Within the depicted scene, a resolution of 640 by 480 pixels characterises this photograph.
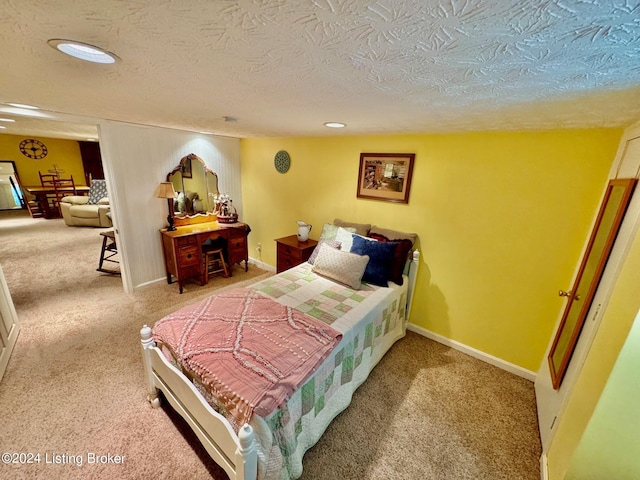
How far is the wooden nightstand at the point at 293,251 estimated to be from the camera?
3082mm

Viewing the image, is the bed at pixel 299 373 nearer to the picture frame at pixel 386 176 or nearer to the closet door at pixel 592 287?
the picture frame at pixel 386 176

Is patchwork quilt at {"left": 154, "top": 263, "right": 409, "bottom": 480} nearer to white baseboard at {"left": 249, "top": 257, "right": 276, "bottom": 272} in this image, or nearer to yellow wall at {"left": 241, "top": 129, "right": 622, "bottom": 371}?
yellow wall at {"left": 241, "top": 129, "right": 622, "bottom": 371}

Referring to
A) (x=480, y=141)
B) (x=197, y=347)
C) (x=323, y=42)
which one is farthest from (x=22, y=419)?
(x=480, y=141)

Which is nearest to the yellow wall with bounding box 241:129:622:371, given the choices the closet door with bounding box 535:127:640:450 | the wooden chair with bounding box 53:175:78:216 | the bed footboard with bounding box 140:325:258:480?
the closet door with bounding box 535:127:640:450

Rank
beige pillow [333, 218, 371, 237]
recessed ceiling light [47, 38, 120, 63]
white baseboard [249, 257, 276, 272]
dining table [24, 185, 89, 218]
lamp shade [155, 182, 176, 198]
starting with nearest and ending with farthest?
recessed ceiling light [47, 38, 120, 63] → beige pillow [333, 218, 371, 237] → lamp shade [155, 182, 176, 198] → white baseboard [249, 257, 276, 272] → dining table [24, 185, 89, 218]

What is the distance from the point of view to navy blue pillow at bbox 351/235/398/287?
91.8 inches

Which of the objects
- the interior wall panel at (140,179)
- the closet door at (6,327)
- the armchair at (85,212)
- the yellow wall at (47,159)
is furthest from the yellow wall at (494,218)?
the yellow wall at (47,159)

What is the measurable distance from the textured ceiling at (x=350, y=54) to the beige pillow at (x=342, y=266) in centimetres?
124

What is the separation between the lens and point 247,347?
1463 mm

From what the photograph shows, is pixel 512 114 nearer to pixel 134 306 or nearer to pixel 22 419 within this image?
pixel 22 419

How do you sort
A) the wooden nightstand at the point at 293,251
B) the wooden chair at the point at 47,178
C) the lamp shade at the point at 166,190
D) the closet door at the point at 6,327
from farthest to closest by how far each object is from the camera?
the wooden chair at the point at 47,178, the lamp shade at the point at 166,190, the wooden nightstand at the point at 293,251, the closet door at the point at 6,327

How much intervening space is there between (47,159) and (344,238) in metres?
9.40

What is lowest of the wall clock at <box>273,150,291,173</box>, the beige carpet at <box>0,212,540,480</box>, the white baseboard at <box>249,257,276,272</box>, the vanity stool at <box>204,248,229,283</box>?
the beige carpet at <box>0,212,540,480</box>

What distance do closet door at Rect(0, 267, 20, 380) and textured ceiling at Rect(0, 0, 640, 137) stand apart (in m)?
1.87
